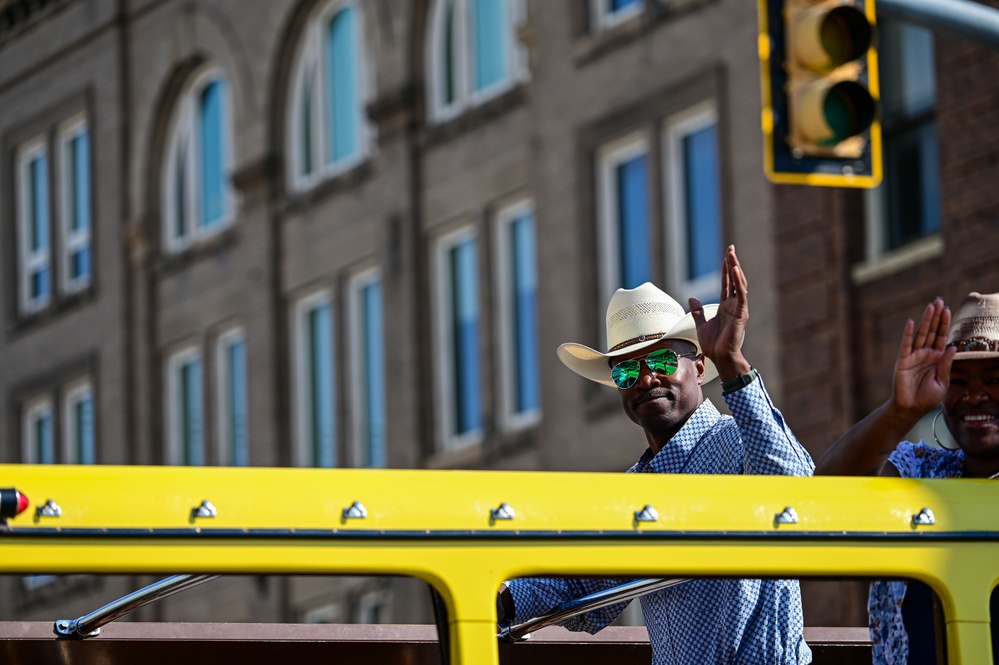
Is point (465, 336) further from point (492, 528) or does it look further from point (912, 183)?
point (492, 528)

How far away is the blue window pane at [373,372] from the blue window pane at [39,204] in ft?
22.0

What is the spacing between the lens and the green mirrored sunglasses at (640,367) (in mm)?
5719

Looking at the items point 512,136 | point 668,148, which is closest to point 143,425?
point 512,136

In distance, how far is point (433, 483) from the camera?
177 inches

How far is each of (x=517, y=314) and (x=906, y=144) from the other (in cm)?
538

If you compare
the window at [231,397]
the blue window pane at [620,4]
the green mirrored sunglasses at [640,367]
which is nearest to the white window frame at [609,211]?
the blue window pane at [620,4]

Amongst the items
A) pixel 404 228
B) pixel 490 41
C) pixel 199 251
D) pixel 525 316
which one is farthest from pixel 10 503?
pixel 199 251

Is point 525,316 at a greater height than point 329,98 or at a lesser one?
lesser

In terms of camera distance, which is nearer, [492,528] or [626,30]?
[492,528]

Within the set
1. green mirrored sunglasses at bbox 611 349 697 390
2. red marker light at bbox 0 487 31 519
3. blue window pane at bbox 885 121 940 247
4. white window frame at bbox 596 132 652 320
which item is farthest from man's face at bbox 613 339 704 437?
white window frame at bbox 596 132 652 320

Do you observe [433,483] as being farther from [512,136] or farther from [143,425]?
[143,425]

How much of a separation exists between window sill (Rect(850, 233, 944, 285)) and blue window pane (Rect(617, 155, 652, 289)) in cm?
274

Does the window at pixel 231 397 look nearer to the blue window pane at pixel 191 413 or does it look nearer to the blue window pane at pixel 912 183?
A: the blue window pane at pixel 191 413

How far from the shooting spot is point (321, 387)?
2606cm
